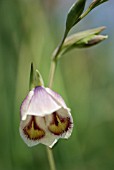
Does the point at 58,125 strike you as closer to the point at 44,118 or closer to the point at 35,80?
the point at 44,118

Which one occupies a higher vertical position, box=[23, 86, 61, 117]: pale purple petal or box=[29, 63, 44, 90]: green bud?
box=[29, 63, 44, 90]: green bud

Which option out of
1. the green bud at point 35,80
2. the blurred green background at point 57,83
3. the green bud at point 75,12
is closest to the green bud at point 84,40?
the green bud at point 75,12

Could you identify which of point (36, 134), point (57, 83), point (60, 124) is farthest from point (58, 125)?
point (57, 83)

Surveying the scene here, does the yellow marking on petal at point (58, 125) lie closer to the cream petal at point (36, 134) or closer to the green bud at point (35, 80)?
the cream petal at point (36, 134)

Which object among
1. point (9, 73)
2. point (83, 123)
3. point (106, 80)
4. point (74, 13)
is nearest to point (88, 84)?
point (106, 80)

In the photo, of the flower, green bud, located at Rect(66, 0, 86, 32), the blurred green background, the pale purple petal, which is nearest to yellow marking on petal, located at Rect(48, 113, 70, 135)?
the flower

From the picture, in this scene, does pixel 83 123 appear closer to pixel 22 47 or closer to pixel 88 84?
pixel 88 84

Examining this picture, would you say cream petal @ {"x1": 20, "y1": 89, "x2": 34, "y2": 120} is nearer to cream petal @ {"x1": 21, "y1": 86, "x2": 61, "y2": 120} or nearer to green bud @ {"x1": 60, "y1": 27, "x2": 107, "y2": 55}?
cream petal @ {"x1": 21, "y1": 86, "x2": 61, "y2": 120}
